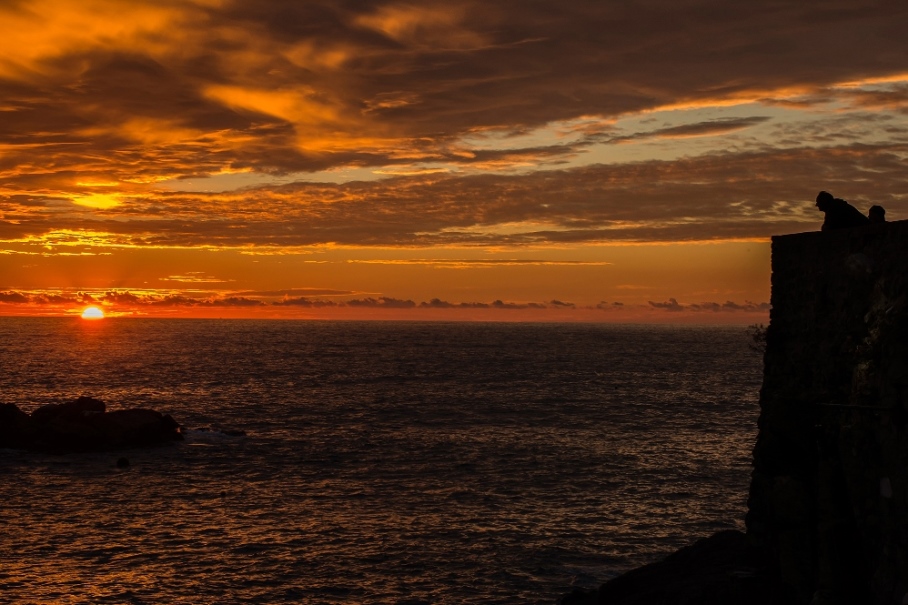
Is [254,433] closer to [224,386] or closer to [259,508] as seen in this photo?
[259,508]

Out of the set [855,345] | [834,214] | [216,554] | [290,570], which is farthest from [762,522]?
[216,554]

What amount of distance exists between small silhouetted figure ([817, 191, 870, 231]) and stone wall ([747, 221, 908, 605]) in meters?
0.67

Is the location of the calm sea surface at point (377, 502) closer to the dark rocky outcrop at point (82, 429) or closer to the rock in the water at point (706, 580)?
the dark rocky outcrop at point (82, 429)

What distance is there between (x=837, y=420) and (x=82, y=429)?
59.4 meters

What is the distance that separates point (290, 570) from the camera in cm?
3716

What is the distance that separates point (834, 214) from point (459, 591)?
799 inches

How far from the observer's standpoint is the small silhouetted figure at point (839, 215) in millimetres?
24297

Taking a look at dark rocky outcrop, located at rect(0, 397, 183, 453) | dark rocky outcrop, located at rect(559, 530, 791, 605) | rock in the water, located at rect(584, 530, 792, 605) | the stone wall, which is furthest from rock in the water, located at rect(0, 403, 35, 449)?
the stone wall

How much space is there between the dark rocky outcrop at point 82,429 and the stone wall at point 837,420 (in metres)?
54.2

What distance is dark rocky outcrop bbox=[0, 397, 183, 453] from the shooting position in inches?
2596

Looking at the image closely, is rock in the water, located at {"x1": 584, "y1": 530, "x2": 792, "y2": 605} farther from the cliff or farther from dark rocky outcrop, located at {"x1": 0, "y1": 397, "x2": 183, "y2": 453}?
dark rocky outcrop, located at {"x1": 0, "y1": 397, "x2": 183, "y2": 453}

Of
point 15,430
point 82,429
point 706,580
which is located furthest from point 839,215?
point 15,430

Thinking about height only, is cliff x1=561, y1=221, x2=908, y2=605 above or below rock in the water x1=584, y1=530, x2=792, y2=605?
above

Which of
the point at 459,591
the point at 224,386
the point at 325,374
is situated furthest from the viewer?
the point at 325,374
